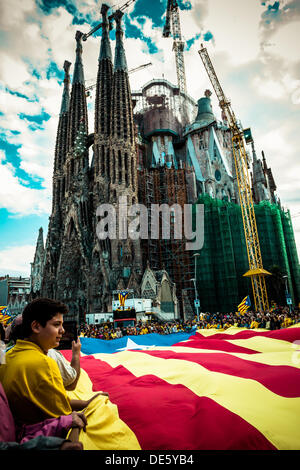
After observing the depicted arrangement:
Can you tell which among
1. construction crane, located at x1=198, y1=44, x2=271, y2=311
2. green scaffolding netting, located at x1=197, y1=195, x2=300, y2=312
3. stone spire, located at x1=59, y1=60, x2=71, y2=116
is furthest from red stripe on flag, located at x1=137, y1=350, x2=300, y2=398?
stone spire, located at x1=59, y1=60, x2=71, y2=116

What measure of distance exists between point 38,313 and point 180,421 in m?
1.88

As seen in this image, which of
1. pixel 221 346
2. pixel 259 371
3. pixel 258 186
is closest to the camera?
pixel 259 371

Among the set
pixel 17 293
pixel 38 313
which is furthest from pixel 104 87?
pixel 17 293

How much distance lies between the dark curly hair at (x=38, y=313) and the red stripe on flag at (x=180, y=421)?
150 centimetres

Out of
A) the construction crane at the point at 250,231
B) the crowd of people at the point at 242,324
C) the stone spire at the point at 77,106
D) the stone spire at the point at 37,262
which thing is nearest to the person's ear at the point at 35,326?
the crowd of people at the point at 242,324

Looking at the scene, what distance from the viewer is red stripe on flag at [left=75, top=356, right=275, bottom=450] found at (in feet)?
8.28

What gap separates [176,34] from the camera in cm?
6869

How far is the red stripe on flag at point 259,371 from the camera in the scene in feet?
12.0

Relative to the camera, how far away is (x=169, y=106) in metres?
59.7

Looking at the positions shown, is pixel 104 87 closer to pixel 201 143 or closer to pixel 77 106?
pixel 77 106

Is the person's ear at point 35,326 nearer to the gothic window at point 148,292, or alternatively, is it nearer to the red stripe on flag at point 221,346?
the red stripe on flag at point 221,346

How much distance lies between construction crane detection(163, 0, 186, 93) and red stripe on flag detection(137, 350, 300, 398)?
70913 mm

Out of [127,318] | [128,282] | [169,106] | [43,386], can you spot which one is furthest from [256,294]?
[169,106]

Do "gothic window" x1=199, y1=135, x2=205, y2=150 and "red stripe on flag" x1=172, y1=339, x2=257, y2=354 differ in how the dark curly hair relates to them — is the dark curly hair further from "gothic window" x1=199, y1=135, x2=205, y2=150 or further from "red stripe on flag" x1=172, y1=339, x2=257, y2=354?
"gothic window" x1=199, y1=135, x2=205, y2=150
